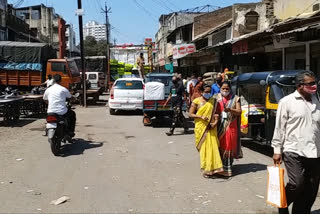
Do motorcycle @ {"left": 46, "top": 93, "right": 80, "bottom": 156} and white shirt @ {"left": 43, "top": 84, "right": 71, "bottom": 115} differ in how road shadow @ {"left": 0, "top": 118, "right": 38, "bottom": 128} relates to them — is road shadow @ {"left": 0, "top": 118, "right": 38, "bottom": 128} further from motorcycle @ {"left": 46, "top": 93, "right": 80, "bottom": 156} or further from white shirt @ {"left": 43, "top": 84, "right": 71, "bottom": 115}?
motorcycle @ {"left": 46, "top": 93, "right": 80, "bottom": 156}

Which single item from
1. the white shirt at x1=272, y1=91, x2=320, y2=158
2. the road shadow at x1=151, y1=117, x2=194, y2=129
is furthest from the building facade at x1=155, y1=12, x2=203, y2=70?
the white shirt at x1=272, y1=91, x2=320, y2=158

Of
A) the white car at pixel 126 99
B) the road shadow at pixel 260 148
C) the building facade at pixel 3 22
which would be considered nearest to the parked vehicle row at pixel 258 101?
the road shadow at pixel 260 148

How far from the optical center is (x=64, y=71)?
23.8 meters

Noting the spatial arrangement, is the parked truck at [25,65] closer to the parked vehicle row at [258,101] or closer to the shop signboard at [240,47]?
the shop signboard at [240,47]

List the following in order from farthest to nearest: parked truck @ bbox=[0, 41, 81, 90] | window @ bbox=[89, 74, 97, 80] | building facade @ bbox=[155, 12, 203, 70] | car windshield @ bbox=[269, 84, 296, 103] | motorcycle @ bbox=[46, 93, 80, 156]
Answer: building facade @ bbox=[155, 12, 203, 70] → window @ bbox=[89, 74, 97, 80] → parked truck @ bbox=[0, 41, 81, 90] → motorcycle @ bbox=[46, 93, 80, 156] → car windshield @ bbox=[269, 84, 296, 103]

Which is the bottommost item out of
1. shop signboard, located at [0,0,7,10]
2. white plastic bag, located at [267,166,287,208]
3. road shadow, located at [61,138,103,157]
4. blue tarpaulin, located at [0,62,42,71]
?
road shadow, located at [61,138,103,157]

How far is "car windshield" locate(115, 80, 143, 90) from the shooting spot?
1789cm

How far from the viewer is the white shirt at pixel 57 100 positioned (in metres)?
9.10

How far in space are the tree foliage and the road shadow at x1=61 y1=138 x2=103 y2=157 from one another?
73.9 m

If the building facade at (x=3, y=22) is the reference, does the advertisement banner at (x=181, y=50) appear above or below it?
below

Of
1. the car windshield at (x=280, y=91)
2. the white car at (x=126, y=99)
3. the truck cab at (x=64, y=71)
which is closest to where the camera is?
the car windshield at (x=280, y=91)

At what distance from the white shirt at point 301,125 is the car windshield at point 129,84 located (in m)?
13.7

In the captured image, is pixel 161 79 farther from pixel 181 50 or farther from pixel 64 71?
pixel 181 50

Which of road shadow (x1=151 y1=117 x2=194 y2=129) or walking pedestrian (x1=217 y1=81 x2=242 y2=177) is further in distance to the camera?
road shadow (x1=151 y1=117 x2=194 y2=129)
